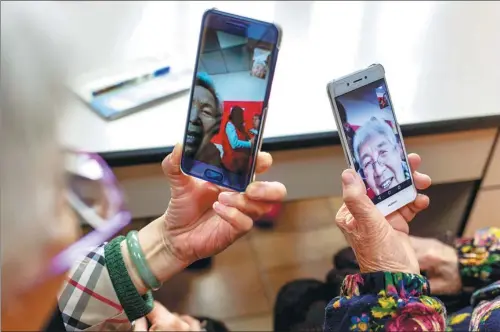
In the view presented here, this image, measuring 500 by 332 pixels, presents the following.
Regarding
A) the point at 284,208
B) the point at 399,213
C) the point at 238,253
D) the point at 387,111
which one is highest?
the point at 387,111

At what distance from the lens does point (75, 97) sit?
0.81 metres

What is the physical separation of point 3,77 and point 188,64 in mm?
363

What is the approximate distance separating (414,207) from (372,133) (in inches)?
3.8

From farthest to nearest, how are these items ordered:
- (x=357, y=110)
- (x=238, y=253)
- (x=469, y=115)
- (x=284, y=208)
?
(x=238, y=253) < (x=284, y=208) < (x=469, y=115) < (x=357, y=110)

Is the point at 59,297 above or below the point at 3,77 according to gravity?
below

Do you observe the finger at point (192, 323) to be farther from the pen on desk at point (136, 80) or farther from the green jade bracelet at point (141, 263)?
the pen on desk at point (136, 80)

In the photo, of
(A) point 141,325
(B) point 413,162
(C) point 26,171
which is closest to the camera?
(C) point 26,171

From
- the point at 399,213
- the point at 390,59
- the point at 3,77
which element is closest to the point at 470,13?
the point at 390,59

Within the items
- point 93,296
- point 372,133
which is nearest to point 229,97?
point 372,133

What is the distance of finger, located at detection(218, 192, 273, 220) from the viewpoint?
1.78 ft

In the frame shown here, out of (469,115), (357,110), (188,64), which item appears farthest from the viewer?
(188,64)

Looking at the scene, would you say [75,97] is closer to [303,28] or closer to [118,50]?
[118,50]

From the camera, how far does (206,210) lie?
0.61 meters

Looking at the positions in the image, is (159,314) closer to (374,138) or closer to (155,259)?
(155,259)
